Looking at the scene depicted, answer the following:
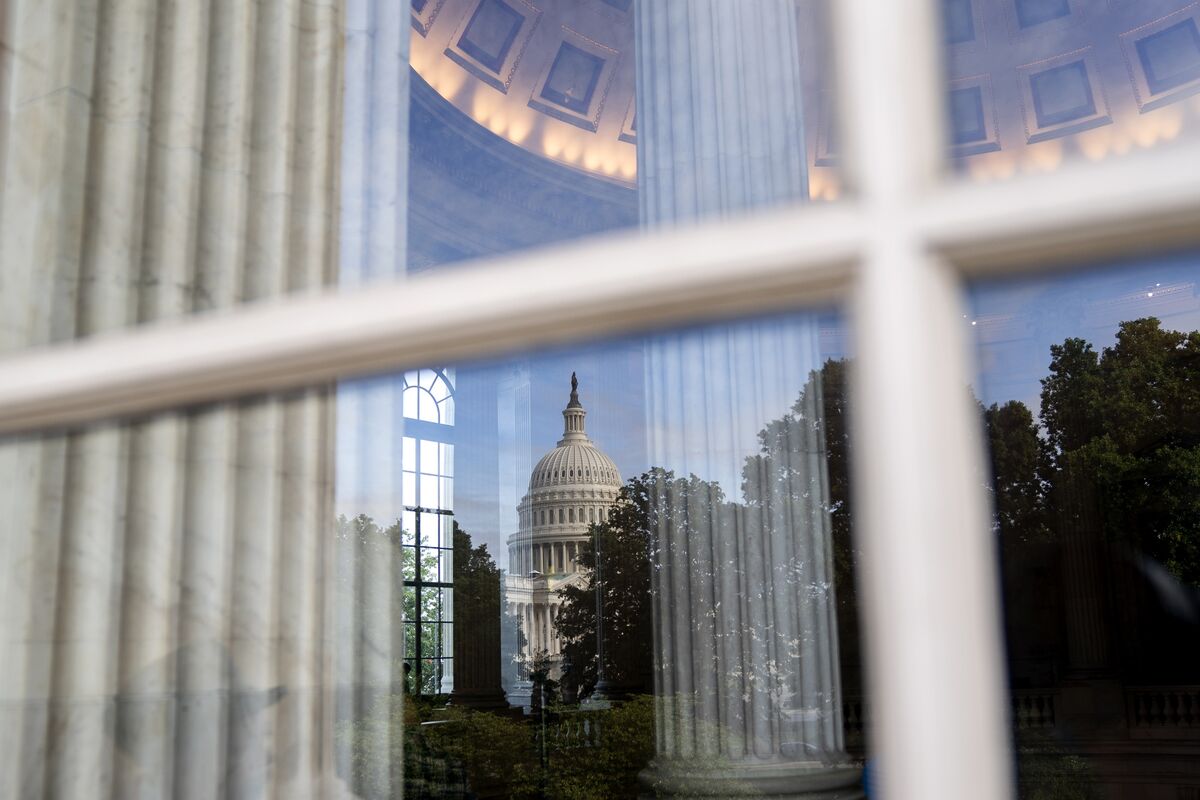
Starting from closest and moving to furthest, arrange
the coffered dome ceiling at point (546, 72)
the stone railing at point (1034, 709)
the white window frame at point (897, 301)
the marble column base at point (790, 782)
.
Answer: the white window frame at point (897, 301)
the marble column base at point (790, 782)
the stone railing at point (1034, 709)
the coffered dome ceiling at point (546, 72)

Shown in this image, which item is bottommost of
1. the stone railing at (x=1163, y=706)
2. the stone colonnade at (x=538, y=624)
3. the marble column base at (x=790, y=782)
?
the stone railing at (x=1163, y=706)

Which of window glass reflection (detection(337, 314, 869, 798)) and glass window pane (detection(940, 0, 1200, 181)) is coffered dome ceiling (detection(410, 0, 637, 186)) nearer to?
window glass reflection (detection(337, 314, 869, 798))

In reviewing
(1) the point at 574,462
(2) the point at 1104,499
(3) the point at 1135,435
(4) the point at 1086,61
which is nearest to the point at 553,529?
(1) the point at 574,462

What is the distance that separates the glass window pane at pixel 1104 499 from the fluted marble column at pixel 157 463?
4.88 m

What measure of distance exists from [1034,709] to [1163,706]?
2.52 ft

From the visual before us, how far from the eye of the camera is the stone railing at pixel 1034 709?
461 centimetres

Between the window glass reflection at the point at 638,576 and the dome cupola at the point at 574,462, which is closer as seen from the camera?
the window glass reflection at the point at 638,576

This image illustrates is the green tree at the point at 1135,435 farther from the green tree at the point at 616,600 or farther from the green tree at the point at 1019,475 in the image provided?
the green tree at the point at 616,600

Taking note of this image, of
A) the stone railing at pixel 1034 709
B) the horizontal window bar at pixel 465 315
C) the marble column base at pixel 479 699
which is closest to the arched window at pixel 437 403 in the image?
the marble column base at pixel 479 699

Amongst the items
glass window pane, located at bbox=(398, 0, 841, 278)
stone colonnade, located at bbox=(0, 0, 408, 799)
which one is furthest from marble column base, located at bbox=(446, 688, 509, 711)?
stone colonnade, located at bbox=(0, 0, 408, 799)

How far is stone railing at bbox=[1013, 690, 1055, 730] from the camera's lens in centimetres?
461

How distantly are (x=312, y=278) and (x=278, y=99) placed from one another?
12cm

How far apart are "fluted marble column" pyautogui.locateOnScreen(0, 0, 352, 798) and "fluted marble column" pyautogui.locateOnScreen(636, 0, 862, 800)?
149cm

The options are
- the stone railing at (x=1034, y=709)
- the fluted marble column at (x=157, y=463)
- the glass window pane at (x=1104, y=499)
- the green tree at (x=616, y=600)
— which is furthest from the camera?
the green tree at (x=616, y=600)
